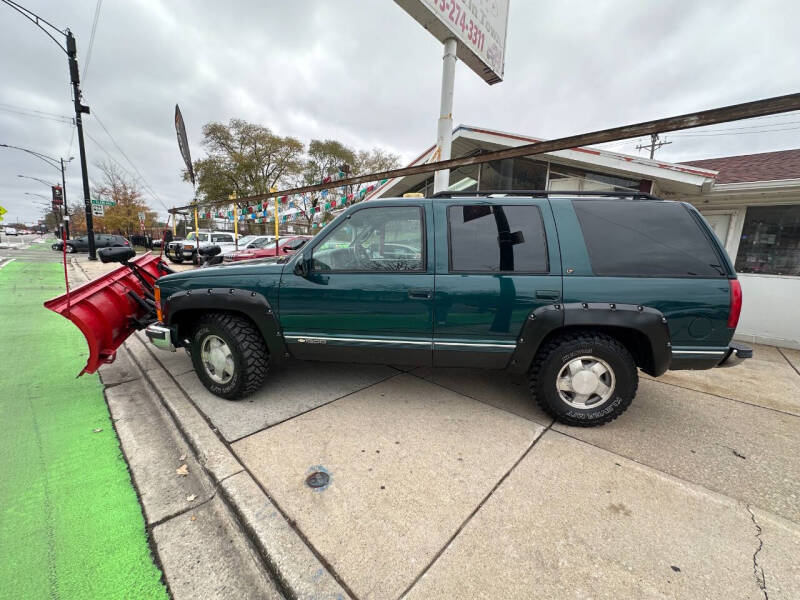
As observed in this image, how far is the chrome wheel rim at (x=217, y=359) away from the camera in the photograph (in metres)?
3.07

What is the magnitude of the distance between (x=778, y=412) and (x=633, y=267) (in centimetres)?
237

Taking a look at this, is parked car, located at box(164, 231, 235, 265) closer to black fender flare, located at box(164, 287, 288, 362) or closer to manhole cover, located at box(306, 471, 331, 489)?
black fender flare, located at box(164, 287, 288, 362)

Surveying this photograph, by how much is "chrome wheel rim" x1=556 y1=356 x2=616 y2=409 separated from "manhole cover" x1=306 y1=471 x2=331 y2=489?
6.28 feet

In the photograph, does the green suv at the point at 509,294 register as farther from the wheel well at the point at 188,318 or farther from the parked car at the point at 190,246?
the parked car at the point at 190,246

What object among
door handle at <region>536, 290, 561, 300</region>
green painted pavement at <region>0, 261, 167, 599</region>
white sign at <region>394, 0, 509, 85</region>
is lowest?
green painted pavement at <region>0, 261, 167, 599</region>

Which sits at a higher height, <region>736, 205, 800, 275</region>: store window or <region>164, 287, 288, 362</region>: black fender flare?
<region>736, 205, 800, 275</region>: store window

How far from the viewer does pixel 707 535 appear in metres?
1.79

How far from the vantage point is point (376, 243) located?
9.62ft

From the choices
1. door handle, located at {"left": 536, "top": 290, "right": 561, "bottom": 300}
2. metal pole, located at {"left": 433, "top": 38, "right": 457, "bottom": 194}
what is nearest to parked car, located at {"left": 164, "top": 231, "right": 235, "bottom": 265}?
metal pole, located at {"left": 433, "top": 38, "right": 457, "bottom": 194}

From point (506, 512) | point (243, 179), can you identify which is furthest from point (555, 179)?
point (243, 179)

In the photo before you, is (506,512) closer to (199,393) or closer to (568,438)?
(568,438)

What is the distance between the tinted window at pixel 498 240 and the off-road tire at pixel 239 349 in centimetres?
190

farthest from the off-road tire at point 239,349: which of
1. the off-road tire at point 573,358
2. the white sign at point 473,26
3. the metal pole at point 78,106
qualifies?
the metal pole at point 78,106

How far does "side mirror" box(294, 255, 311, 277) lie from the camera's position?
9.15ft
